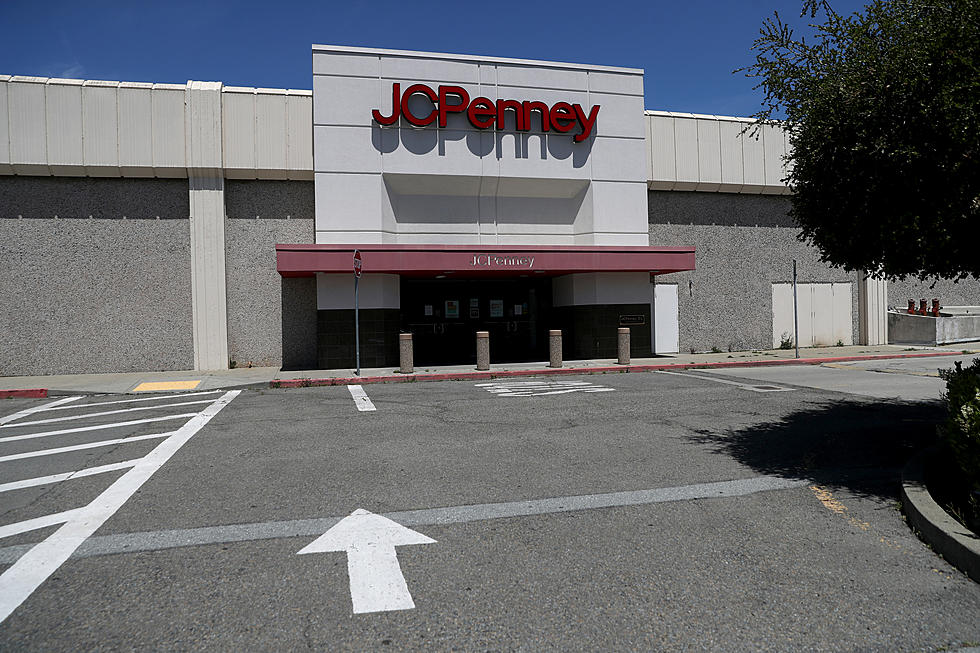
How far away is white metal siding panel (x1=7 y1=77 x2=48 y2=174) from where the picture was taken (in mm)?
16734

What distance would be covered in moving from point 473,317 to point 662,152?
27.0ft

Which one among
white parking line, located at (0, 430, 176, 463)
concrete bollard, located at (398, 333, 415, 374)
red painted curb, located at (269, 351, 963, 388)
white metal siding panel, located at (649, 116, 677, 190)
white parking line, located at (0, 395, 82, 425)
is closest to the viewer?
white parking line, located at (0, 430, 176, 463)

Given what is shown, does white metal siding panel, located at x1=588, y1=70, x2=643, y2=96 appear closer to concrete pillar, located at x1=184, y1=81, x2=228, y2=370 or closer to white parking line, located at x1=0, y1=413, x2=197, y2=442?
concrete pillar, located at x1=184, y1=81, x2=228, y2=370

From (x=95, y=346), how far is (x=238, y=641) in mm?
17382

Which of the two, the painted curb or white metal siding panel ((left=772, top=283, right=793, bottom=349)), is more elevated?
white metal siding panel ((left=772, top=283, right=793, bottom=349))

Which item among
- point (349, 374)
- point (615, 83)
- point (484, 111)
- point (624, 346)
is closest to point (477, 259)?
point (349, 374)

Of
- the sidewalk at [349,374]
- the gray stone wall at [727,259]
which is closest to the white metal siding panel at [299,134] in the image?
the sidewalk at [349,374]

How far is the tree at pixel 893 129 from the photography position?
505 centimetres

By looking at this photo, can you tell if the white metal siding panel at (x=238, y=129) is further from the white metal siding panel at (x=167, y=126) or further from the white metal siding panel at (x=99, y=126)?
the white metal siding panel at (x=99, y=126)

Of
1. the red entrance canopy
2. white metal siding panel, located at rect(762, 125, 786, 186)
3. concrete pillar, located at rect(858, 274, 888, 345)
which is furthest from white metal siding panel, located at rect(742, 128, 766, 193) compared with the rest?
concrete pillar, located at rect(858, 274, 888, 345)

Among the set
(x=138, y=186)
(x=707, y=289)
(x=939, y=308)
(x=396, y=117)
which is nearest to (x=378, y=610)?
(x=396, y=117)

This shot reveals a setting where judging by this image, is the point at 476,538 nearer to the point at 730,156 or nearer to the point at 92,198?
the point at 92,198

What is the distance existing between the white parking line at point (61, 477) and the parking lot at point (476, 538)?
42 millimetres

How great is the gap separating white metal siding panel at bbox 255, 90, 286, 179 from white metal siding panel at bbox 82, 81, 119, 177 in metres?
3.65
